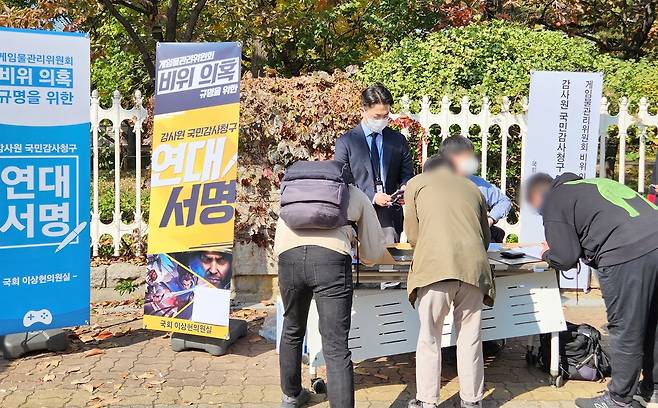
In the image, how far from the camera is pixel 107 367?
5297mm

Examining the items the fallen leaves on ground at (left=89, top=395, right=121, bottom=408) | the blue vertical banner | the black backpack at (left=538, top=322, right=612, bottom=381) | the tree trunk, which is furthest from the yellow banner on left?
the tree trunk

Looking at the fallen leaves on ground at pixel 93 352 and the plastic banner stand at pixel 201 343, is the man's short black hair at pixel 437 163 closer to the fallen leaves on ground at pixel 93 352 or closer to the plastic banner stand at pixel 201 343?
the plastic banner stand at pixel 201 343

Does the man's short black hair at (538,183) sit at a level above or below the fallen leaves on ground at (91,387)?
above

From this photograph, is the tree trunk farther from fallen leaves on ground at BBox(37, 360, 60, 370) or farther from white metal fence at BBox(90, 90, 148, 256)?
fallen leaves on ground at BBox(37, 360, 60, 370)

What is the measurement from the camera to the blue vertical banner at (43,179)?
5.16 m

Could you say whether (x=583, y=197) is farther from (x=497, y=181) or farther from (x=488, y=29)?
(x=488, y=29)

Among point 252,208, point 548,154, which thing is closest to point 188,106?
point 252,208

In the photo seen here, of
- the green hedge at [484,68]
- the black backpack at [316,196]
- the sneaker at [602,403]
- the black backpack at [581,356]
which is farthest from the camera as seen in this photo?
the green hedge at [484,68]

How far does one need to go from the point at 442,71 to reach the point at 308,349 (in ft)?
12.3

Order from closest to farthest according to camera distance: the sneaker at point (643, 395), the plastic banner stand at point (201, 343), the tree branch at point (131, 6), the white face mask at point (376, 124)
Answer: the sneaker at point (643, 395)
the white face mask at point (376, 124)
the plastic banner stand at point (201, 343)
the tree branch at point (131, 6)

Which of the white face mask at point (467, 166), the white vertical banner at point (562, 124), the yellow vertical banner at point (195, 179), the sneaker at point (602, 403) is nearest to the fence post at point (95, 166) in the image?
the yellow vertical banner at point (195, 179)

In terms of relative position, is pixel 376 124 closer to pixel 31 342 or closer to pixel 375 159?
pixel 375 159

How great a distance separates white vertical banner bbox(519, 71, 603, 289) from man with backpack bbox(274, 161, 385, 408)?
287 centimetres

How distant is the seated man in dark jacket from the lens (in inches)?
166
